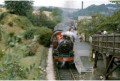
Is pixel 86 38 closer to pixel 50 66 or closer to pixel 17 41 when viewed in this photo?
pixel 50 66

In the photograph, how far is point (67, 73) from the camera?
91.5 feet


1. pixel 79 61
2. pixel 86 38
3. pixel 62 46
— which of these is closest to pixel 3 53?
pixel 62 46

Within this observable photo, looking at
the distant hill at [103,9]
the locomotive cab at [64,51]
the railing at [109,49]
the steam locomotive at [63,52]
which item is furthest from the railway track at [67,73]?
the distant hill at [103,9]

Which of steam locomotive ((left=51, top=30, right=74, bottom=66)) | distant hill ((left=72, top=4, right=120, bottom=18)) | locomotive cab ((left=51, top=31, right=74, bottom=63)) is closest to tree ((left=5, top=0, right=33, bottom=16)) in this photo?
distant hill ((left=72, top=4, right=120, bottom=18))

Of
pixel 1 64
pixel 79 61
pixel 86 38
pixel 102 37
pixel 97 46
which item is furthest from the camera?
pixel 86 38

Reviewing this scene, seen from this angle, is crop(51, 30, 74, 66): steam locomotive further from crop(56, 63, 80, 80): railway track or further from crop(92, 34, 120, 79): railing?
crop(92, 34, 120, 79): railing

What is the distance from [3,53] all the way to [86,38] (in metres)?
57.4

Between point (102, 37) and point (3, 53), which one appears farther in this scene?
point (102, 37)

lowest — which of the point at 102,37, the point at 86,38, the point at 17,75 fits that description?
the point at 86,38

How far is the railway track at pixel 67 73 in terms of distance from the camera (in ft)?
83.7

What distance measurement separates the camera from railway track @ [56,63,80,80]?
25.5 metres

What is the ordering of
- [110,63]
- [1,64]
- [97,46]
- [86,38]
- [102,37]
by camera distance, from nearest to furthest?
[1,64], [110,63], [102,37], [97,46], [86,38]

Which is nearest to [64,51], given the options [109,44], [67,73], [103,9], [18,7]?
[67,73]

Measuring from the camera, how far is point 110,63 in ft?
69.7
